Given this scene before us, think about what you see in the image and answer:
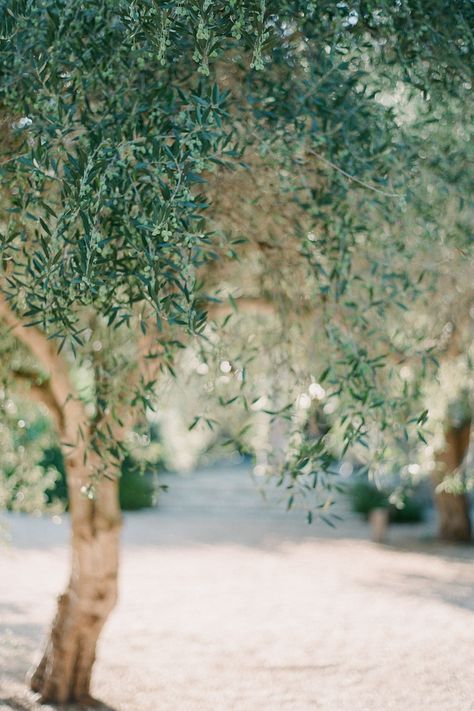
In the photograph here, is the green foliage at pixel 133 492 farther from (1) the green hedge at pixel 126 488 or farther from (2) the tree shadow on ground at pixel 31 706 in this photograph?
(2) the tree shadow on ground at pixel 31 706

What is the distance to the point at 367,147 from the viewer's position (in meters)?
4.24

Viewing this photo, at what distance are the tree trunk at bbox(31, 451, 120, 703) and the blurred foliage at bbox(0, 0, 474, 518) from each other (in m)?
0.86

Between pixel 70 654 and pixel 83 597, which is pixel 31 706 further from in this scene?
pixel 83 597

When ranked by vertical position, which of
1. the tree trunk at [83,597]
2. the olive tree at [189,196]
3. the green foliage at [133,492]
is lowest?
the green foliage at [133,492]

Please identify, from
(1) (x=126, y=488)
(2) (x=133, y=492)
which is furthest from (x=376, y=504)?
(1) (x=126, y=488)

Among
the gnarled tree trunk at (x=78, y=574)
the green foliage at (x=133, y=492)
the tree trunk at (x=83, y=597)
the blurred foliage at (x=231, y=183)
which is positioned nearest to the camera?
the blurred foliage at (x=231, y=183)

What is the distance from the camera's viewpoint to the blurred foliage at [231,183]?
3.16 metres

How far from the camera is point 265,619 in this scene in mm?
9109

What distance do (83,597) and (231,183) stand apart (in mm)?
2914

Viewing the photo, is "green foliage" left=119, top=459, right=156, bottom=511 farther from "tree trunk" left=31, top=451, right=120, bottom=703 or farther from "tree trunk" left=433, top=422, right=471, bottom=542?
A: "tree trunk" left=31, top=451, right=120, bottom=703

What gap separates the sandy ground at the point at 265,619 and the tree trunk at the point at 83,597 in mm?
317

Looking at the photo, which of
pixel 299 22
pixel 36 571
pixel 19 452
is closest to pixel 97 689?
pixel 19 452

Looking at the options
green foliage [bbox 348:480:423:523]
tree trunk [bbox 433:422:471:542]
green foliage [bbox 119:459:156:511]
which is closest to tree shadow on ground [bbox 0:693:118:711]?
tree trunk [bbox 433:422:471:542]

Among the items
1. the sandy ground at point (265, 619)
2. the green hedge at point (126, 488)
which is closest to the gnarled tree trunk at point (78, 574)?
the sandy ground at point (265, 619)
